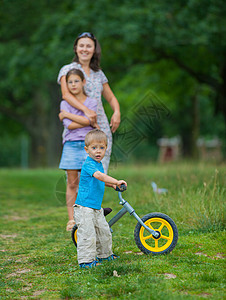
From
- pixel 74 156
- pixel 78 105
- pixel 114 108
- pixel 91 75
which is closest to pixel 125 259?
pixel 74 156

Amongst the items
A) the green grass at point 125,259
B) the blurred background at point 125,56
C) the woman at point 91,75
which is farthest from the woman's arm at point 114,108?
the green grass at point 125,259

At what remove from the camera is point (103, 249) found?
12.8 ft

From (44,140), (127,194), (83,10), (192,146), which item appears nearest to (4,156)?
(44,140)

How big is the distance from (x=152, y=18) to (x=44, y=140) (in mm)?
10546

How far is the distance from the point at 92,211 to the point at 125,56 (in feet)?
45.3

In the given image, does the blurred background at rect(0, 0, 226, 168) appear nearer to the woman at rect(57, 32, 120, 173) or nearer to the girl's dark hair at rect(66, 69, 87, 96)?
the woman at rect(57, 32, 120, 173)

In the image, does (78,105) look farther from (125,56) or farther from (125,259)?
(125,56)

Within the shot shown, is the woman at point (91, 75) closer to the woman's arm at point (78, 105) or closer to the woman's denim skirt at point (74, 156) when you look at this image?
the woman's arm at point (78, 105)

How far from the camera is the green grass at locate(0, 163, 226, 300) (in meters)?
3.06

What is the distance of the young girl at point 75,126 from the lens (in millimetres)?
5121

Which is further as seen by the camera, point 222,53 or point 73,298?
point 222,53

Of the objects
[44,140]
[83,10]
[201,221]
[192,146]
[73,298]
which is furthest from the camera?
[44,140]

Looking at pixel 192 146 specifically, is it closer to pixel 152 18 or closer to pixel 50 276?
pixel 152 18

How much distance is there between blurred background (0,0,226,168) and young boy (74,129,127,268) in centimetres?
231
